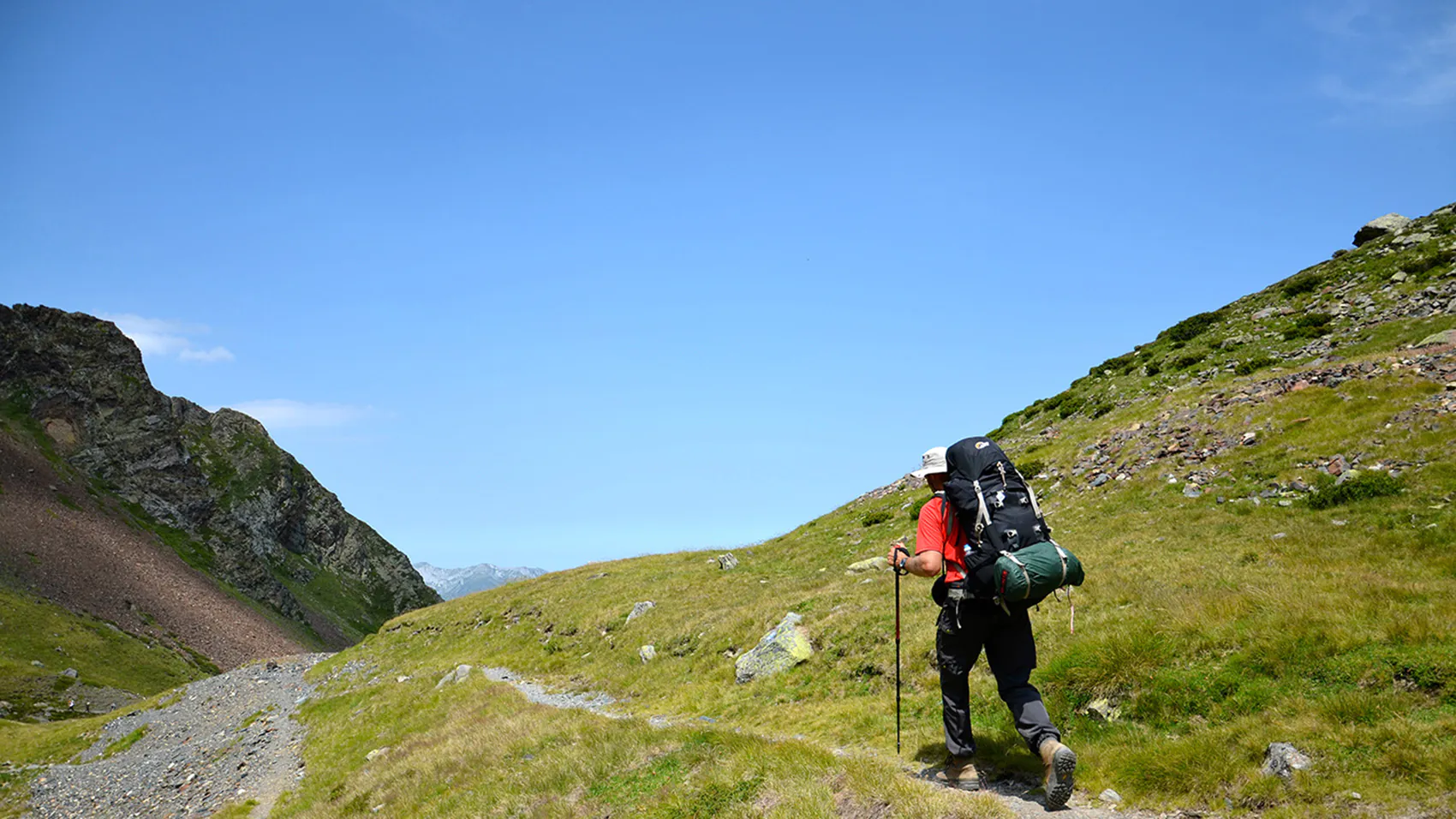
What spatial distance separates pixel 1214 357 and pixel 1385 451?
23.2 m

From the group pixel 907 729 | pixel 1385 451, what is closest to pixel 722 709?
pixel 907 729

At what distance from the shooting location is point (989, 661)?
8633 millimetres

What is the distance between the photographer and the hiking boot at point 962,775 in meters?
8.95

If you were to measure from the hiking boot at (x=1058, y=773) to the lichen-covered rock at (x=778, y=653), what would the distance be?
10.8m

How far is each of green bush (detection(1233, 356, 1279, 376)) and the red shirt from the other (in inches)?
1353

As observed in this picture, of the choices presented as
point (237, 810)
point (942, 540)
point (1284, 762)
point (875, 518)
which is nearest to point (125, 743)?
point (237, 810)

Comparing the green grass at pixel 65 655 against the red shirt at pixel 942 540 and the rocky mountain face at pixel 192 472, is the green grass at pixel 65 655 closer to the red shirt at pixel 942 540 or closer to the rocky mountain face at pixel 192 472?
the rocky mountain face at pixel 192 472

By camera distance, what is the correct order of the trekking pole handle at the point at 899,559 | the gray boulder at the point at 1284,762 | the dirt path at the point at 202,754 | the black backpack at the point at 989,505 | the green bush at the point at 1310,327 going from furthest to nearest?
the green bush at the point at 1310,327, the dirt path at the point at 202,754, the trekking pole handle at the point at 899,559, the black backpack at the point at 989,505, the gray boulder at the point at 1284,762

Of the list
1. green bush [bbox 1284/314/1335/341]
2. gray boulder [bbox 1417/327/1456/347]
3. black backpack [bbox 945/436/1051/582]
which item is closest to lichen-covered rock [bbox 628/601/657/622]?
black backpack [bbox 945/436/1051/582]

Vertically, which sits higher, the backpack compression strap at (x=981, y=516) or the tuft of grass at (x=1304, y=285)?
the tuft of grass at (x=1304, y=285)

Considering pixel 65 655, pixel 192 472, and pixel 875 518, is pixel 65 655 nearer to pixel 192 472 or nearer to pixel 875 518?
pixel 192 472

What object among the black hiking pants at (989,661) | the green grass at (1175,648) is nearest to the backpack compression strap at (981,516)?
the black hiking pants at (989,661)

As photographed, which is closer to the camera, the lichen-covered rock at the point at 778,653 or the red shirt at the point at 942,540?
the red shirt at the point at 942,540

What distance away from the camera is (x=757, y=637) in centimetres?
2231
